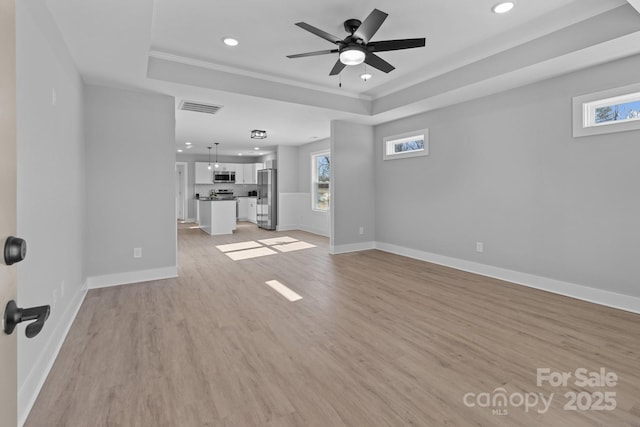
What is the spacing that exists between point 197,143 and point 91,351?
7114 millimetres

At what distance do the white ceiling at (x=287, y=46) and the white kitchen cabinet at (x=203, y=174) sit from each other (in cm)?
633

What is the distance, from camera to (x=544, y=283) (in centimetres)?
380

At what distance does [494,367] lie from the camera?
2.14m

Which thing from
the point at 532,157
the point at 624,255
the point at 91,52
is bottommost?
the point at 624,255

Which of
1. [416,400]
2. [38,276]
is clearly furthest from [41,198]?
[416,400]

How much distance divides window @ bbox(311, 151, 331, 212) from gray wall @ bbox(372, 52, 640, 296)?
307cm

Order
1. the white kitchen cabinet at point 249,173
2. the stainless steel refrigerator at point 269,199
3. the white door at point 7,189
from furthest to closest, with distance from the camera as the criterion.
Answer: the white kitchen cabinet at point 249,173 → the stainless steel refrigerator at point 269,199 → the white door at point 7,189

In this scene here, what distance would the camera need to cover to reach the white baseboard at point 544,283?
10.4ft

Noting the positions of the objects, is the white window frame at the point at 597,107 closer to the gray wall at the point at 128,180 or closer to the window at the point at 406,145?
the window at the point at 406,145

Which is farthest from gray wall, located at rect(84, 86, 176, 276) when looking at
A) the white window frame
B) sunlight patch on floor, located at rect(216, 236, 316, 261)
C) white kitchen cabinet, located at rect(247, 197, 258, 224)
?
white kitchen cabinet, located at rect(247, 197, 258, 224)

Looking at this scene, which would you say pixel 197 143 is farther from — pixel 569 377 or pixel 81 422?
pixel 569 377

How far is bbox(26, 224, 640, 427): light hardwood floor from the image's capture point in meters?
1.71

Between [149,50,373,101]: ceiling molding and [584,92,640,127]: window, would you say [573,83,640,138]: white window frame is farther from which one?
[149,50,373,101]: ceiling molding

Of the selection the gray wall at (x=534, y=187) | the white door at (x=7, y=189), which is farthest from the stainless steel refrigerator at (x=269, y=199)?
the white door at (x=7, y=189)
